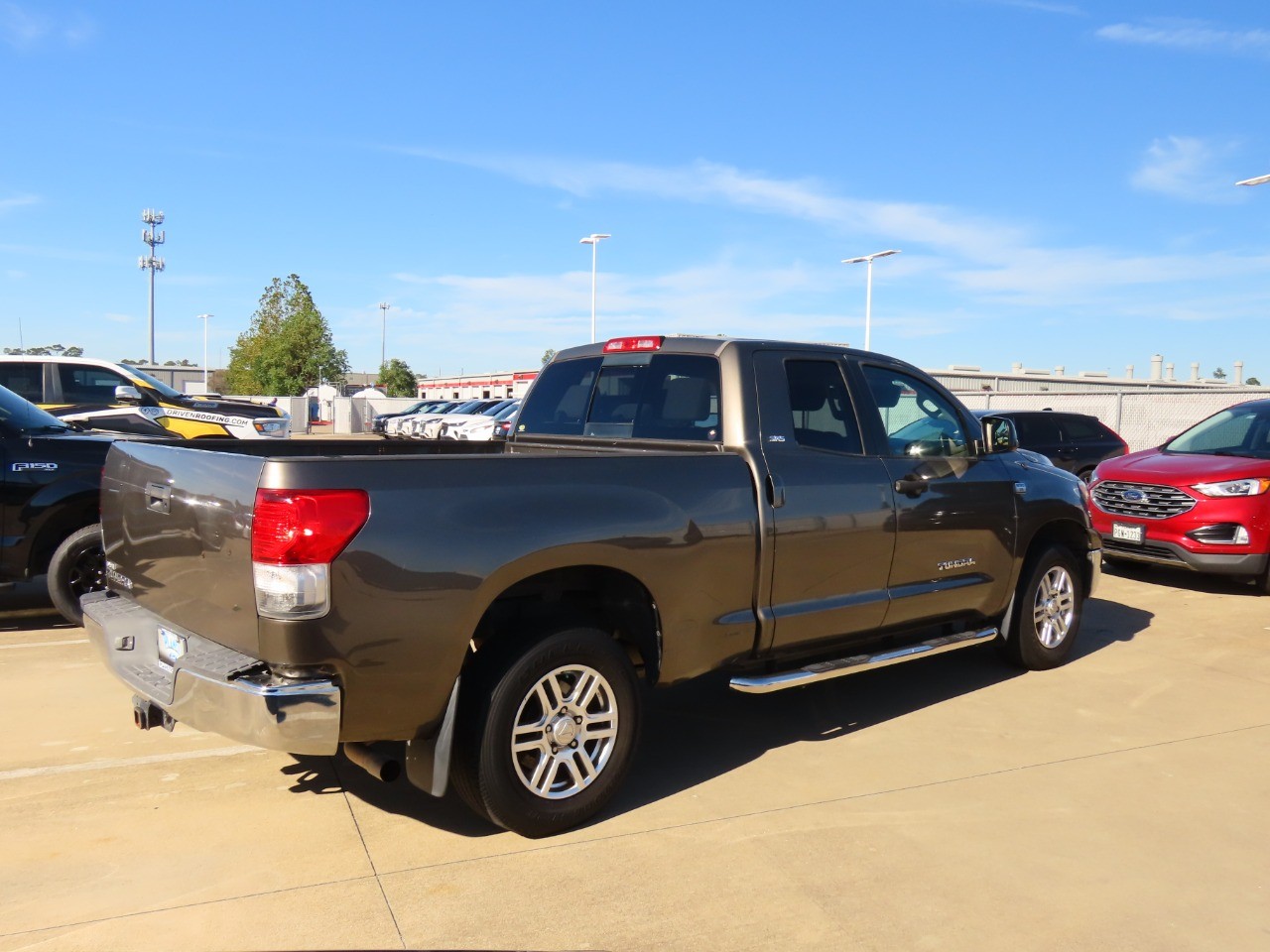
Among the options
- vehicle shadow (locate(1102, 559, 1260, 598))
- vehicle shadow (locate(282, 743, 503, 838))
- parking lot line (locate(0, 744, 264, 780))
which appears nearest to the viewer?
vehicle shadow (locate(282, 743, 503, 838))

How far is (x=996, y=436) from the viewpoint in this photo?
610 cm

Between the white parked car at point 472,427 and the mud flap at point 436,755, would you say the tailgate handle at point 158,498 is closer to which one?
the mud flap at point 436,755

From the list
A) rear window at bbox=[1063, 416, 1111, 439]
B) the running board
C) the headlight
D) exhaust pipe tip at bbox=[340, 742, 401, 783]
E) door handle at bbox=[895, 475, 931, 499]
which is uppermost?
rear window at bbox=[1063, 416, 1111, 439]

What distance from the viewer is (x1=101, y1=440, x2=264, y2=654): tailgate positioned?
346cm

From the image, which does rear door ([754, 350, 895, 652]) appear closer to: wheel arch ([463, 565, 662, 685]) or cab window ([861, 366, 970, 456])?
cab window ([861, 366, 970, 456])

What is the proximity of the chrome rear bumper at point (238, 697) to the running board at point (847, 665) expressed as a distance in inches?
75.2

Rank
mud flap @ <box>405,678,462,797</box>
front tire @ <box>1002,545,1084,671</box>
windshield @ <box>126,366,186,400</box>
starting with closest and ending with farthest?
mud flap @ <box>405,678,462,797</box> → front tire @ <box>1002,545,1084,671</box> → windshield @ <box>126,366,186,400</box>

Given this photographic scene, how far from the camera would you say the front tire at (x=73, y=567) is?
6.84 meters

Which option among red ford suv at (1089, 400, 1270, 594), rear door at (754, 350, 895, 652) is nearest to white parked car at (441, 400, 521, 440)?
red ford suv at (1089, 400, 1270, 594)

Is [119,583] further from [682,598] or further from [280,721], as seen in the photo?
[682,598]

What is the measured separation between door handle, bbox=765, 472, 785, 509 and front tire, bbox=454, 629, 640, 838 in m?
1.02

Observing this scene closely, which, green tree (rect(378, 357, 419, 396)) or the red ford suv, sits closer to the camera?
the red ford suv

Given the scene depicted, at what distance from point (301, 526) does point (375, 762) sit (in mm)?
984

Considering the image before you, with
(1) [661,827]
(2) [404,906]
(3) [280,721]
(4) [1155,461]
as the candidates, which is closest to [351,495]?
(3) [280,721]
